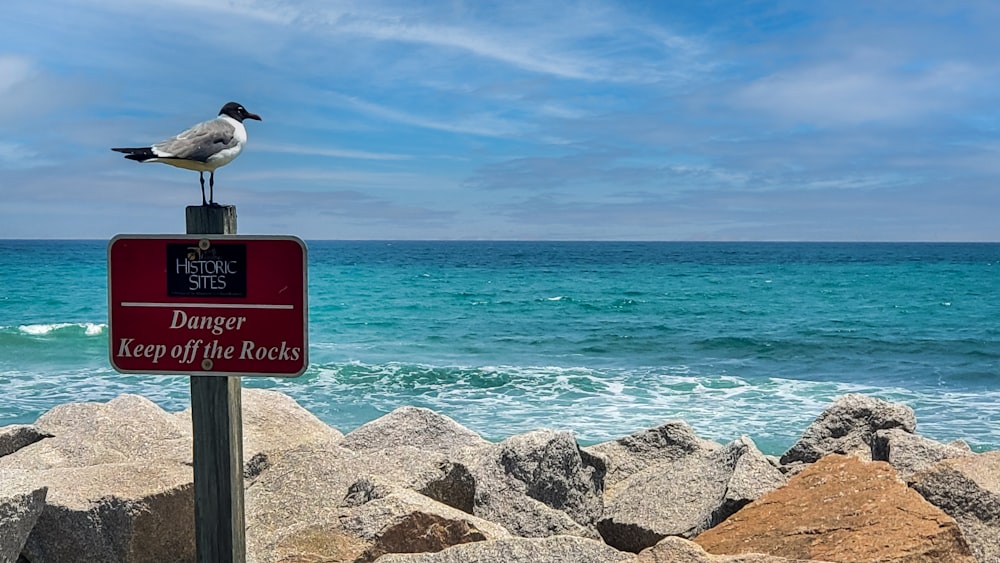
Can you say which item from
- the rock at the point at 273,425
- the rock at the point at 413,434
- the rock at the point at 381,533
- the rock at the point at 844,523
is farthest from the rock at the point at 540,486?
the rock at the point at 273,425

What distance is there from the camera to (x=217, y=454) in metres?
3.57

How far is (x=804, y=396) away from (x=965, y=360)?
7688 millimetres

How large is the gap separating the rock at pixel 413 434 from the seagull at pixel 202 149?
121 inches

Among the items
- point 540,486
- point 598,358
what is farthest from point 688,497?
point 598,358

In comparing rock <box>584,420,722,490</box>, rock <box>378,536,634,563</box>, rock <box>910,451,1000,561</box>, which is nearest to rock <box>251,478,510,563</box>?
rock <box>378,536,634,563</box>

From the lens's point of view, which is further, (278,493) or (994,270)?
(994,270)

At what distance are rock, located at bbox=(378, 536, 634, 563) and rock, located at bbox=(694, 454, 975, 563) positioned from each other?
0.98 metres

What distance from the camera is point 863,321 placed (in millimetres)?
28672

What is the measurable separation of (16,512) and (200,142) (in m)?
1.87

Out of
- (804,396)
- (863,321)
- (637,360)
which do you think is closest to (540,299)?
(863,321)

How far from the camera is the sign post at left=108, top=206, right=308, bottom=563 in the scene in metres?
3.33

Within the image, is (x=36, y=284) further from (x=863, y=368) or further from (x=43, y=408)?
(x=863, y=368)

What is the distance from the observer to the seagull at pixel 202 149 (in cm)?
378

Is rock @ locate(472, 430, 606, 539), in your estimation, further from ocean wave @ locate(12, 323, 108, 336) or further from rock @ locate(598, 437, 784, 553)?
ocean wave @ locate(12, 323, 108, 336)
